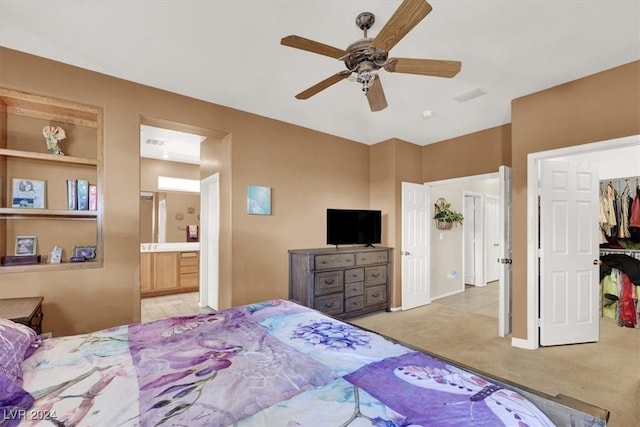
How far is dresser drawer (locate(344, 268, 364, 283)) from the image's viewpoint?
3.95m

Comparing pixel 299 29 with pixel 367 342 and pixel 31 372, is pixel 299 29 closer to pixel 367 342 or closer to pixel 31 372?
pixel 367 342

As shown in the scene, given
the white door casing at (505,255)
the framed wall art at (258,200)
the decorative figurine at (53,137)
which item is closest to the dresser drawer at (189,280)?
the framed wall art at (258,200)

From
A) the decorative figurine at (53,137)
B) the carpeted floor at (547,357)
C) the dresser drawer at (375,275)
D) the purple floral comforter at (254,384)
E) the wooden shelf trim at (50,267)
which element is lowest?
the carpeted floor at (547,357)

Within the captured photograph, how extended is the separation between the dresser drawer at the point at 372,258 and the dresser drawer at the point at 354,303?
495 mm

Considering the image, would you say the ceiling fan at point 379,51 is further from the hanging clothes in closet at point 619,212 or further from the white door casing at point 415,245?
the hanging clothes in closet at point 619,212

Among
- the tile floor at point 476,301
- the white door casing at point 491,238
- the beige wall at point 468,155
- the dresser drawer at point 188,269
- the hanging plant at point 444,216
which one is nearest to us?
the beige wall at point 468,155

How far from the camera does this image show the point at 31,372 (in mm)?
1147

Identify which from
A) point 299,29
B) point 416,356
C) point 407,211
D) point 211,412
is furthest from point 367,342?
point 407,211

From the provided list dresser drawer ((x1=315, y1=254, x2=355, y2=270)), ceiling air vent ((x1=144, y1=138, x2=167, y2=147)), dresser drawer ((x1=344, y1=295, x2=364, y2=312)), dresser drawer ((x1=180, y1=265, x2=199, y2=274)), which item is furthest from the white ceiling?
dresser drawer ((x1=180, y1=265, x2=199, y2=274))

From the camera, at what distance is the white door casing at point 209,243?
169 inches

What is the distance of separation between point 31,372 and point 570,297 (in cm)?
441

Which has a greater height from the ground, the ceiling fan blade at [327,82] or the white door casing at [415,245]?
the ceiling fan blade at [327,82]

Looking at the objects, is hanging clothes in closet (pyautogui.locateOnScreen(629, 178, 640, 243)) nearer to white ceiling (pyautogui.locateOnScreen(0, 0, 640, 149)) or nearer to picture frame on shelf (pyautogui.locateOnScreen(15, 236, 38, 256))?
white ceiling (pyautogui.locateOnScreen(0, 0, 640, 149))

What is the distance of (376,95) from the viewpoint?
2.18m
